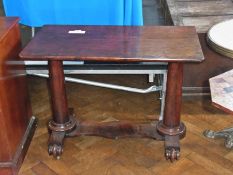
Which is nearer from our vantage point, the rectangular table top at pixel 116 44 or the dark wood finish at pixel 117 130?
the rectangular table top at pixel 116 44

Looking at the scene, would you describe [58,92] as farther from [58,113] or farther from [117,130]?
[117,130]

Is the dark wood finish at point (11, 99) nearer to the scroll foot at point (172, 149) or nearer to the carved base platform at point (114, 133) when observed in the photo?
the carved base platform at point (114, 133)

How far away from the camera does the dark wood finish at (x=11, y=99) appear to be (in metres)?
1.49

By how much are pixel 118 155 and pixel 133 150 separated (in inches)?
3.2

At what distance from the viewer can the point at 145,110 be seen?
6.85 feet

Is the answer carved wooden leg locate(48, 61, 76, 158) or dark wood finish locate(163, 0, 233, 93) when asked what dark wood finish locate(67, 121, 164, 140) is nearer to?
carved wooden leg locate(48, 61, 76, 158)

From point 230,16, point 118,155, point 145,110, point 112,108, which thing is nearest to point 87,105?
point 112,108

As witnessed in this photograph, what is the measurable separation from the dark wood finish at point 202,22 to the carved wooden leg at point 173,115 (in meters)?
0.39

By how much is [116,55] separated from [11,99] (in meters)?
0.50

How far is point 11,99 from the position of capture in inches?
62.1

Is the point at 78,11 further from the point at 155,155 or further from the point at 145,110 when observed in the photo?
the point at 155,155

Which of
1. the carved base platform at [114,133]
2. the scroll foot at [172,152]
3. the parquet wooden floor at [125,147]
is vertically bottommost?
the parquet wooden floor at [125,147]

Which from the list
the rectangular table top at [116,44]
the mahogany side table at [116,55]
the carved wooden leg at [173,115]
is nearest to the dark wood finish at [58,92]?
the mahogany side table at [116,55]

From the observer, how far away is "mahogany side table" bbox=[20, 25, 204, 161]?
1451 millimetres
